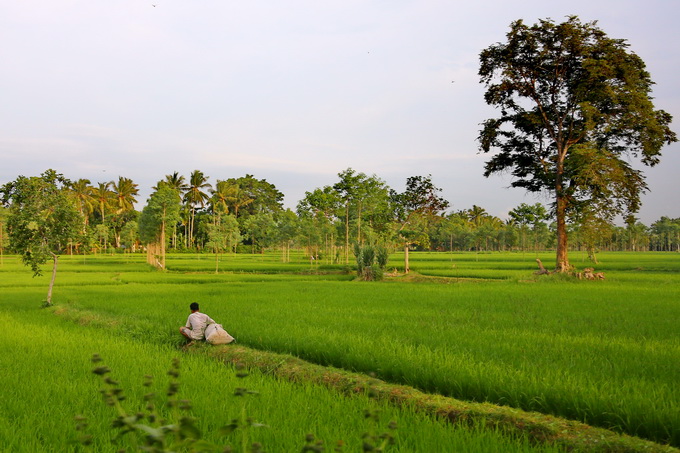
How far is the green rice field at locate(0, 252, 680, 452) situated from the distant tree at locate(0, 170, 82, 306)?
7.00 ft

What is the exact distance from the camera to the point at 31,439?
462 centimetres

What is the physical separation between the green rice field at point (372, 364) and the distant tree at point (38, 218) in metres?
2.13

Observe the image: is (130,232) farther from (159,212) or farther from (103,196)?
(159,212)

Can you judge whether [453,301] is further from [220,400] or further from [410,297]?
[220,400]

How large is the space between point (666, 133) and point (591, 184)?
629 cm

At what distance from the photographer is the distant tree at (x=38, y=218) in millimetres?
16453

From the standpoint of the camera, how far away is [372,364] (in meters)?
7.79

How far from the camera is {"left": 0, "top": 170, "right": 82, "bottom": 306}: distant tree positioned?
16453 millimetres

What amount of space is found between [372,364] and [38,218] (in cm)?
1431

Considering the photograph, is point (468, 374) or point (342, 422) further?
point (468, 374)

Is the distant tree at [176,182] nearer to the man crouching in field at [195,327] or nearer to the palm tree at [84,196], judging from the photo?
the palm tree at [84,196]

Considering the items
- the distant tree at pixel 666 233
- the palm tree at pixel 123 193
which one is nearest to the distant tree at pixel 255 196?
the palm tree at pixel 123 193

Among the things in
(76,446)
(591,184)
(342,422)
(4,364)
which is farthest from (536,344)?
(591,184)

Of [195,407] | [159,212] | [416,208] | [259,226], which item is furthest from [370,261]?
[259,226]
